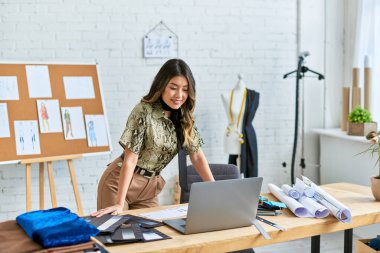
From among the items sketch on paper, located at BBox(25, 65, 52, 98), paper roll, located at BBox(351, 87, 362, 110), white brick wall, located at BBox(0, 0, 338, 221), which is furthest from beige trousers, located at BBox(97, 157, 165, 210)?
paper roll, located at BBox(351, 87, 362, 110)

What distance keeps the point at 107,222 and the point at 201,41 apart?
319cm

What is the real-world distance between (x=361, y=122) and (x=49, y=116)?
9.20 ft

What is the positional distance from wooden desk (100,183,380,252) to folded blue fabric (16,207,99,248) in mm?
172

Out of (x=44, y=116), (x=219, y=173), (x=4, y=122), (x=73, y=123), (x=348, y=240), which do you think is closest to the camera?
(x=348, y=240)

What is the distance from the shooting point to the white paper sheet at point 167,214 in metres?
2.59

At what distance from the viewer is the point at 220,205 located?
230cm

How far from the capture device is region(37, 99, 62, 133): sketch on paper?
441 cm

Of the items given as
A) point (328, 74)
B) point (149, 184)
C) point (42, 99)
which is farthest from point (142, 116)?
point (328, 74)

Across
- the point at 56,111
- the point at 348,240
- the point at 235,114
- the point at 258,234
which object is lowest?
the point at 348,240

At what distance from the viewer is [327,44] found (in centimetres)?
568

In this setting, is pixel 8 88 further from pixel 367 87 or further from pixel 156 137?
pixel 367 87

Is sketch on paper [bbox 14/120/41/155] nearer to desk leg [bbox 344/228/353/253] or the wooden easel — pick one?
the wooden easel

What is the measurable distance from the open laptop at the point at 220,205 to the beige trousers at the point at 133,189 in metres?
0.73

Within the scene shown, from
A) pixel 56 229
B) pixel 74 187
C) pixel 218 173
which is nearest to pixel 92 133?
pixel 74 187
